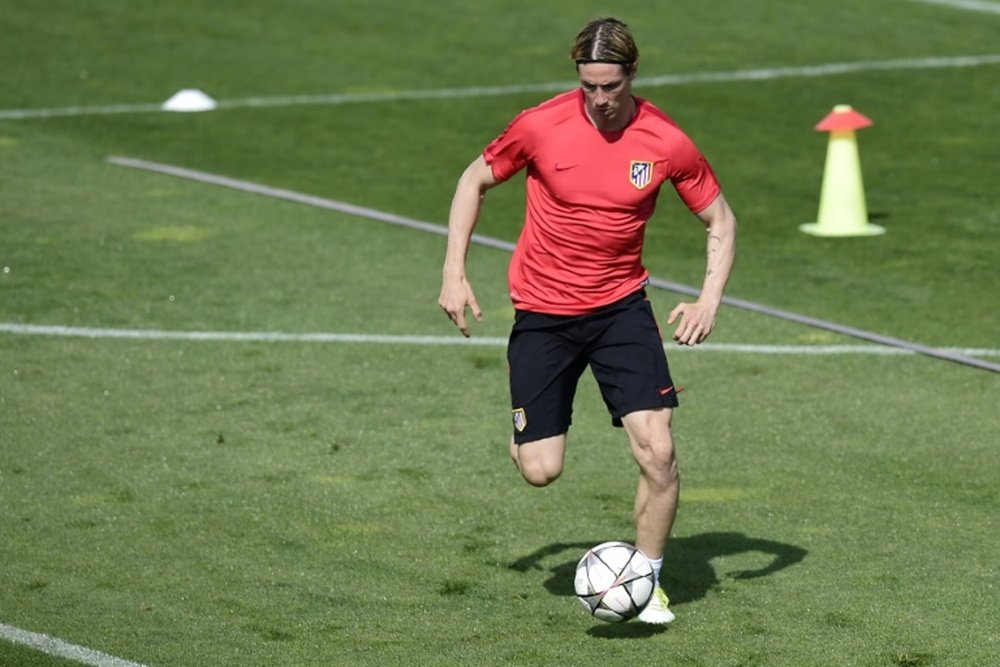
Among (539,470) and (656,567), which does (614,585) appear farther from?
(539,470)

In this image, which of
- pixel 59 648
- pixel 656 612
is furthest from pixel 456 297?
pixel 59 648

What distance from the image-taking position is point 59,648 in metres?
7.34

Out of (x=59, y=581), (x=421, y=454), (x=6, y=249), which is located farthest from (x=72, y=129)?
(x=59, y=581)

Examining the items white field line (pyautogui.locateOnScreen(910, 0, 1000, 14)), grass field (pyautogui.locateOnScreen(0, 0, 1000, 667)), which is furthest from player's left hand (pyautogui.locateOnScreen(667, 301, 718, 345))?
white field line (pyautogui.locateOnScreen(910, 0, 1000, 14))

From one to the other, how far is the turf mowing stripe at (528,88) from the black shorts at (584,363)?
11696 millimetres

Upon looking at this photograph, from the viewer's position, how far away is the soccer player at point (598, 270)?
7.64m

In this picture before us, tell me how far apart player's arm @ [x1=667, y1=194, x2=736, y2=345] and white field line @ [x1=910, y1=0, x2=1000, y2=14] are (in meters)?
17.7

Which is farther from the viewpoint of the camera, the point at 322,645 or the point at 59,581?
the point at 59,581

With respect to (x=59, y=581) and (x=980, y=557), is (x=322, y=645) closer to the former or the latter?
(x=59, y=581)

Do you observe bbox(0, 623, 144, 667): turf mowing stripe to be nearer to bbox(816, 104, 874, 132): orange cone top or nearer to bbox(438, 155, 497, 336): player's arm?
bbox(438, 155, 497, 336): player's arm

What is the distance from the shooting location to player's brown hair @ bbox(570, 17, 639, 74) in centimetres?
731

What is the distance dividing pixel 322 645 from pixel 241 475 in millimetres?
2284

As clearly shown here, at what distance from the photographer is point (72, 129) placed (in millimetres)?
18203

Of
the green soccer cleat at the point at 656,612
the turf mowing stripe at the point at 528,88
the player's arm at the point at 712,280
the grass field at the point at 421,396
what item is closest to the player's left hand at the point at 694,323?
the player's arm at the point at 712,280
